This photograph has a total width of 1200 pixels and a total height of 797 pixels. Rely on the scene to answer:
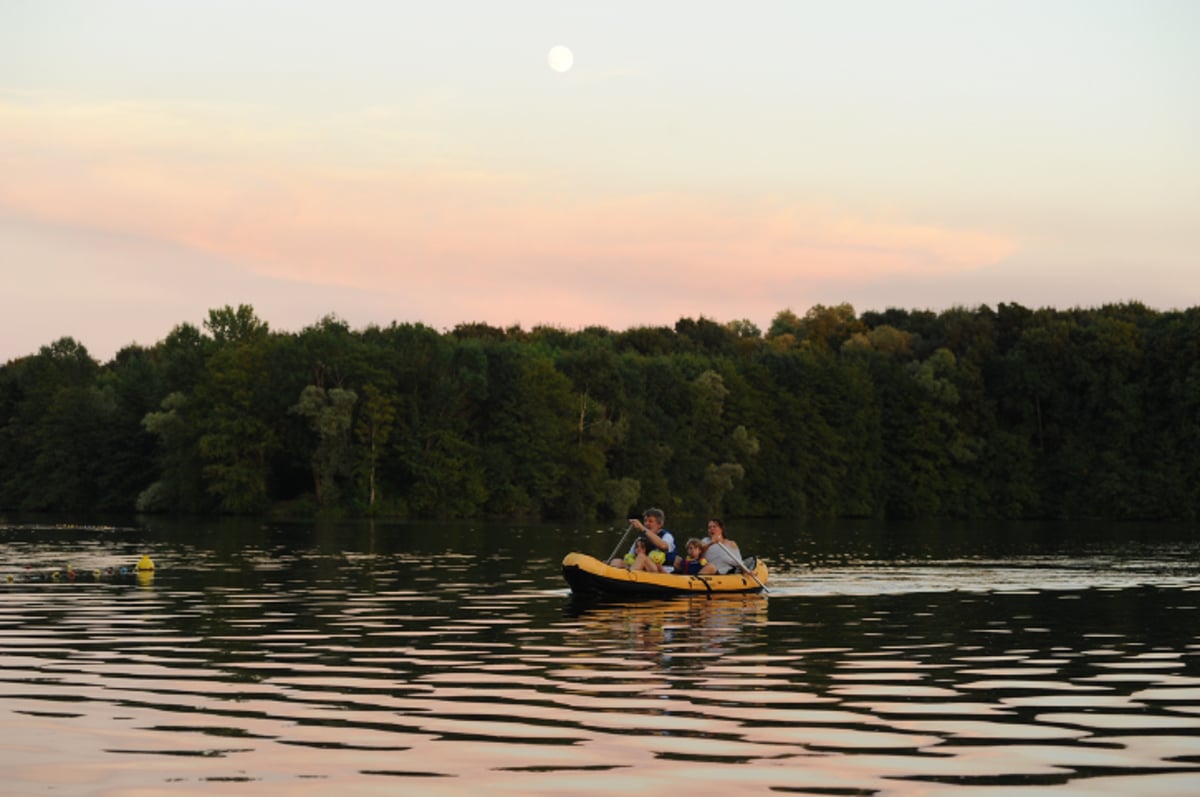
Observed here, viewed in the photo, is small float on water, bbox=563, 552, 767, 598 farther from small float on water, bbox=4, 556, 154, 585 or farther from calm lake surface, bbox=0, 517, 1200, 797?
small float on water, bbox=4, 556, 154, 585

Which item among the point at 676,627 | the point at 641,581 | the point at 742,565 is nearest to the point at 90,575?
the point at 641,581

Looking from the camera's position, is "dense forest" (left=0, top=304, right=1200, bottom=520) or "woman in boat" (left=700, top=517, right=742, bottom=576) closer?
"woman in boat" (left=700, top=517, right=742, bottom=576)

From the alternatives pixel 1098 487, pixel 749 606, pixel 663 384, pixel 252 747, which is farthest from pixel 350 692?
pixel 1098 487

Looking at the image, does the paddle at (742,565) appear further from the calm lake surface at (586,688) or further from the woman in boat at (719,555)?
the calm lake surface at (586,688)

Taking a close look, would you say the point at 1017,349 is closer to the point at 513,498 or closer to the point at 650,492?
the point at 650,492

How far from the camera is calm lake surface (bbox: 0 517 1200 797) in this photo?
43.6ft

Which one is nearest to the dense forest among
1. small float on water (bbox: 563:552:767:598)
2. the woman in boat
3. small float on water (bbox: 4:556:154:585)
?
small float on water (bbox: 4:556:154:585)

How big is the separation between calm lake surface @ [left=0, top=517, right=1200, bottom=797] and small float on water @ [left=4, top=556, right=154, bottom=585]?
0.32 m

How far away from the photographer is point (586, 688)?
19.3m

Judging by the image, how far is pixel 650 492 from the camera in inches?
4938

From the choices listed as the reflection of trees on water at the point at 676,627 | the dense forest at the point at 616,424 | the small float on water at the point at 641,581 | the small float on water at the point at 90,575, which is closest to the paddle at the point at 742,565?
the small float on water at the point at 641,581

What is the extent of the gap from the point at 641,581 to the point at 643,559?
1.06 metres

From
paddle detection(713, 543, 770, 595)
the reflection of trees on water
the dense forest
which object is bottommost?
the reflection of trees on water

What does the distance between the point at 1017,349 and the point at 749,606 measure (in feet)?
368
